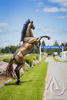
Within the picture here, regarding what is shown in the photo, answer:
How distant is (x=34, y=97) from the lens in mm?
7727

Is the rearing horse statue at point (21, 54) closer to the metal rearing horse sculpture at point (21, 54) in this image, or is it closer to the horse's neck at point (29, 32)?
the metal rearing horse sculpture at point (21, 54)

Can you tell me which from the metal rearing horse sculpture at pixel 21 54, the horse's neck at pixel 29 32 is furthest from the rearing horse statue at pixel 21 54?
the horse's neck at pixel 29 32

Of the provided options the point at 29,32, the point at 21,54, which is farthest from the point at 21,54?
the point at 29,32

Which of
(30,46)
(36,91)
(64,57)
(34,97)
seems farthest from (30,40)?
(64,57)

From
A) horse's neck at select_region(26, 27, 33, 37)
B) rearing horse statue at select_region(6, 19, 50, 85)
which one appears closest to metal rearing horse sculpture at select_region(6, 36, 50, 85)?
rearing horse statue at select_region(6, 19, 50, 85)

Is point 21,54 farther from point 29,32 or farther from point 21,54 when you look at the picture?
point 29,32

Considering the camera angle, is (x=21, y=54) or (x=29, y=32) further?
(x=29, y=32)

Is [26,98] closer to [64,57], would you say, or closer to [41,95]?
[41,95]

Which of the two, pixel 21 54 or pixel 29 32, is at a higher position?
pixel 29 32

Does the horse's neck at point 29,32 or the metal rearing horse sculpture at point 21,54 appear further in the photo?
the horse's neck at point 29,32

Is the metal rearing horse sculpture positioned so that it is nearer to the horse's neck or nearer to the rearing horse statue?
the rearing horse statue

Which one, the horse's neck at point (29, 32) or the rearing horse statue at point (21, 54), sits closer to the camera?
the rearing horse statue at point (21, 54)

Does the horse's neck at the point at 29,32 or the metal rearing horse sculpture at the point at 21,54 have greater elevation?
the horse's neck at the point at 29,32

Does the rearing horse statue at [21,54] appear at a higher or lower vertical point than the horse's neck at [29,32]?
lower
